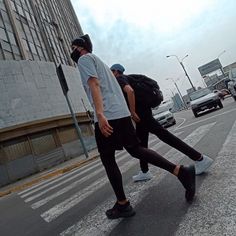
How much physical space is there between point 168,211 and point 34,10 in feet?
109

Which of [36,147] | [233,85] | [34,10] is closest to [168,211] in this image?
[233,85]

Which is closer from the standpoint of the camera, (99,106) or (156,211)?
(156,211)

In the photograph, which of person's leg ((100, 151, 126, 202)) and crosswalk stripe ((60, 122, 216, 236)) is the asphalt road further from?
person's leg ((100, 151, 126, 202))

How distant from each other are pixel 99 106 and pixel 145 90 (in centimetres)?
117

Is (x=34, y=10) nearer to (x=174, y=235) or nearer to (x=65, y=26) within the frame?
(x=65, y=26)

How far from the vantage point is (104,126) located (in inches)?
120

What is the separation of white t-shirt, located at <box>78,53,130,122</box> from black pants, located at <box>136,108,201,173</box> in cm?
87

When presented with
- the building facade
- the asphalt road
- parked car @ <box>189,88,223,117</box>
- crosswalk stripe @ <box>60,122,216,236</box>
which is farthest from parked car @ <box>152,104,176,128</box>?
crosswalk stripe @ <box>60,122,216,236</box>

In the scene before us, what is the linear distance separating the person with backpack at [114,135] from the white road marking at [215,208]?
22cm

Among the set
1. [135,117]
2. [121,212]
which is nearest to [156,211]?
[121,212]

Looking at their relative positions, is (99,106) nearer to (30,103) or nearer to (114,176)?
(114,176)

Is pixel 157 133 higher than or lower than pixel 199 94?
lower

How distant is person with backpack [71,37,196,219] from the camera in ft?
10.4

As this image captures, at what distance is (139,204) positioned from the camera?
345cm
